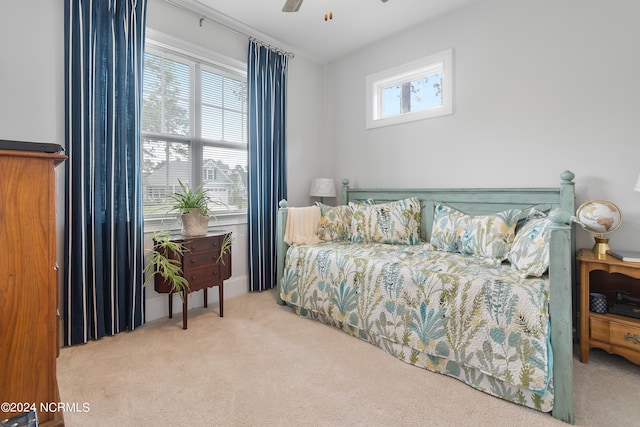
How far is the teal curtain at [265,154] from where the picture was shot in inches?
123

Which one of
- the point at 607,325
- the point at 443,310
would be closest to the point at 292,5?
the point at 443,310

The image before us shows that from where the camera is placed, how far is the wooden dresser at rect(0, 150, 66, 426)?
2.78 ft

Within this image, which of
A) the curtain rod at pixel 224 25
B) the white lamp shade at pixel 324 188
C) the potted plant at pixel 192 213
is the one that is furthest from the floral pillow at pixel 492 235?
the curtain rod at pixel 224 25

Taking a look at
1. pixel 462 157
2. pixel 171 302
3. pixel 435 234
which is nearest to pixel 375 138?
pixel 462 157

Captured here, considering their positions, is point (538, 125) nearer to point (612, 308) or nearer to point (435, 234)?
point (435, 234)

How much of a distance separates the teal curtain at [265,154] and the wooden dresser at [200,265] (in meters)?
0.61

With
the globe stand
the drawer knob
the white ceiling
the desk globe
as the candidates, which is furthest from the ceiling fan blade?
the drawer knob

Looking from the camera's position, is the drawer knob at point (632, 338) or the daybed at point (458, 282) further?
the drawer knob at point (632, 338)

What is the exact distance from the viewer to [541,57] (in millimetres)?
2303

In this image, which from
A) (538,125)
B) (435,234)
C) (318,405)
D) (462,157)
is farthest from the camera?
(462,157)

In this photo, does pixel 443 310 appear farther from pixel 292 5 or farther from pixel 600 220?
pixel 292 5

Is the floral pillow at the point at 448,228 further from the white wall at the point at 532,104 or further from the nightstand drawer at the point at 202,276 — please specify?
the nightstand drawer at the point at 202,276

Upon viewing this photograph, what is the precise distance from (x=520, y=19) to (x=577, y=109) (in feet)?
2.76

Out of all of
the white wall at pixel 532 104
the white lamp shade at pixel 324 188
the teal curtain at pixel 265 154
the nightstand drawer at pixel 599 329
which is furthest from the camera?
the white lamp shade at pixel 324 188
